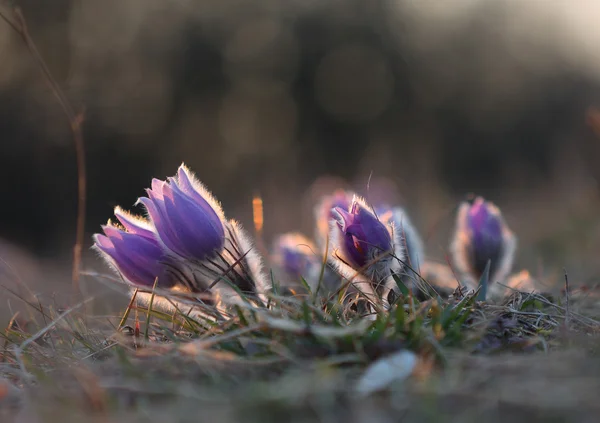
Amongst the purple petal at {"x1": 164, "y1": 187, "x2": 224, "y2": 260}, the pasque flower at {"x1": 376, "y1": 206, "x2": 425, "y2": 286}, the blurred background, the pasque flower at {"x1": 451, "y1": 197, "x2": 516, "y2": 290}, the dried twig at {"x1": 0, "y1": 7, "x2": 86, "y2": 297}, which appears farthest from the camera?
the blurred background

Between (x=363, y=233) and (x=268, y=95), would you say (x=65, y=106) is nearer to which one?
(x=363, y=233)

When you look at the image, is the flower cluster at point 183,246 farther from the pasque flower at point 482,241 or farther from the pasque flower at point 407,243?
the pasque flower at point 482,241

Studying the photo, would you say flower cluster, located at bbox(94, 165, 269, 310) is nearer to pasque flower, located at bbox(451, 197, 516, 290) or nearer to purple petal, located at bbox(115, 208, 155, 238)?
purple petal, located at bbox(115, 208, 155, 238)

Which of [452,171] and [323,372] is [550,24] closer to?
[452,171]

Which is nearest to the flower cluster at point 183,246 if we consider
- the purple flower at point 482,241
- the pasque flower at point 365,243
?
the pasque flower at point 365,243

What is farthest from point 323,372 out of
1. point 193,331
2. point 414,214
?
point 414,214

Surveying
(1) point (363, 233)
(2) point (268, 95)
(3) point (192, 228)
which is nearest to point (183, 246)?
(3) point (192, 228)

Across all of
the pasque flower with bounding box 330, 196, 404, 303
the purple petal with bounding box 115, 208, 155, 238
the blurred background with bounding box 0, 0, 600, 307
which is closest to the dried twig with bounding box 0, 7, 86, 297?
the purple petal with bounding box 115, 208, 155, 238
